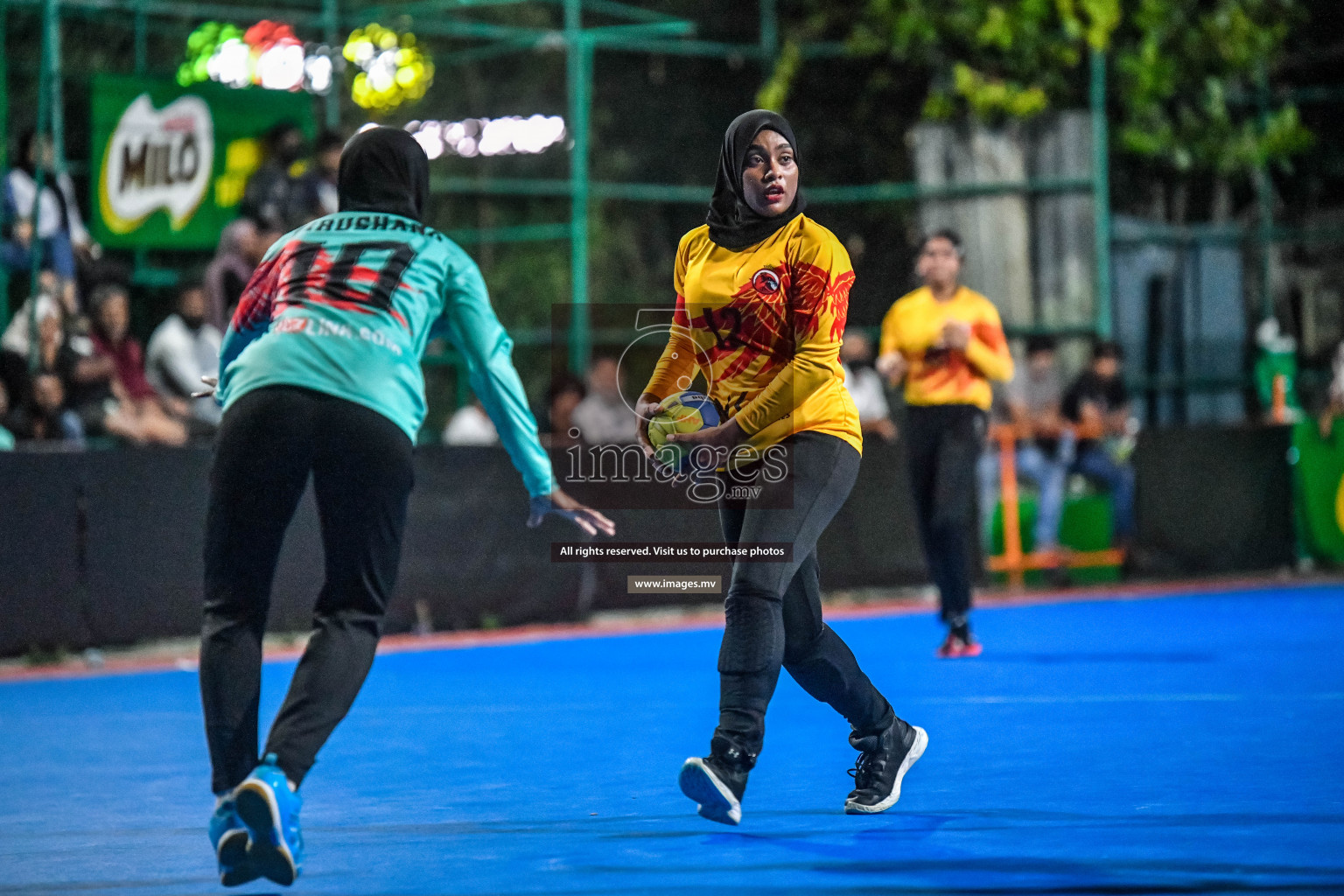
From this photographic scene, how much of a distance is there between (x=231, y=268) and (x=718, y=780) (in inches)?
348

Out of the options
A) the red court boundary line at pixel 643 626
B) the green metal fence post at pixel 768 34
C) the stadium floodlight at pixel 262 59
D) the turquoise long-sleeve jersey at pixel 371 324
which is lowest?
the red court boundary line at pixel 643 626

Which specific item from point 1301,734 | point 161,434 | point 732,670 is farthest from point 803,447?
point 161,434

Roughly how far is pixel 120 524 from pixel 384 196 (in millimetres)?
6324

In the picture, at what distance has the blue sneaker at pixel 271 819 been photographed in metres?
4.25

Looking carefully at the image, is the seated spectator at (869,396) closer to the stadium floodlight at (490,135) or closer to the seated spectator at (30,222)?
the stadium floodlight at (490,135)

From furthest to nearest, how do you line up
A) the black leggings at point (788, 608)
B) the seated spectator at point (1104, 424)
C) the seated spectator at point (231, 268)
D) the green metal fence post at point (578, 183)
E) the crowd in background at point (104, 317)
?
the green metal fence post at point (578, 183) → the seated spectator at point (1104, 424) → the seated spectator at point (231, 268) → the crowd in background at point (104, 317) → the black leggings at point (788, 608)

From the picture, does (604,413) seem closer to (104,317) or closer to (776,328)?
(104,317)

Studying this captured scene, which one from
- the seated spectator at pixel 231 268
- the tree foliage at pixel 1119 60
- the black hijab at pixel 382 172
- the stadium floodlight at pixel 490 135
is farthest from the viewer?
the stadium floodlight at pixel 490 135

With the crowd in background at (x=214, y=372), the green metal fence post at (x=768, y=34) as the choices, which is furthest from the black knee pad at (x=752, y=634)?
the green metal fence post at (x=768, y=34)

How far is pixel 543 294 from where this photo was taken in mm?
22453

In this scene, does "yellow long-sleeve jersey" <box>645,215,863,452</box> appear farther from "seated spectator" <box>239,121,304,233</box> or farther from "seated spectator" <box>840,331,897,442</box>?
"seated spectator" <box>840,331,897,442</box>

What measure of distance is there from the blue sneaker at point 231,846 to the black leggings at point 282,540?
0.09 meters

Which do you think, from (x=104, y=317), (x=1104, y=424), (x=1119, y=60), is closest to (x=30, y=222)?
(x=104, y=317)

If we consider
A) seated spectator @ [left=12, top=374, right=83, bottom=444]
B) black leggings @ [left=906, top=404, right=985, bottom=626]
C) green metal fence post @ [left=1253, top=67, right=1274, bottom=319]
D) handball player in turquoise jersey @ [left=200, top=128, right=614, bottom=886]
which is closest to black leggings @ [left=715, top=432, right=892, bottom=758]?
handball player in turquoise jersey @ [left=200, top=128, right=614, bottom=886]
